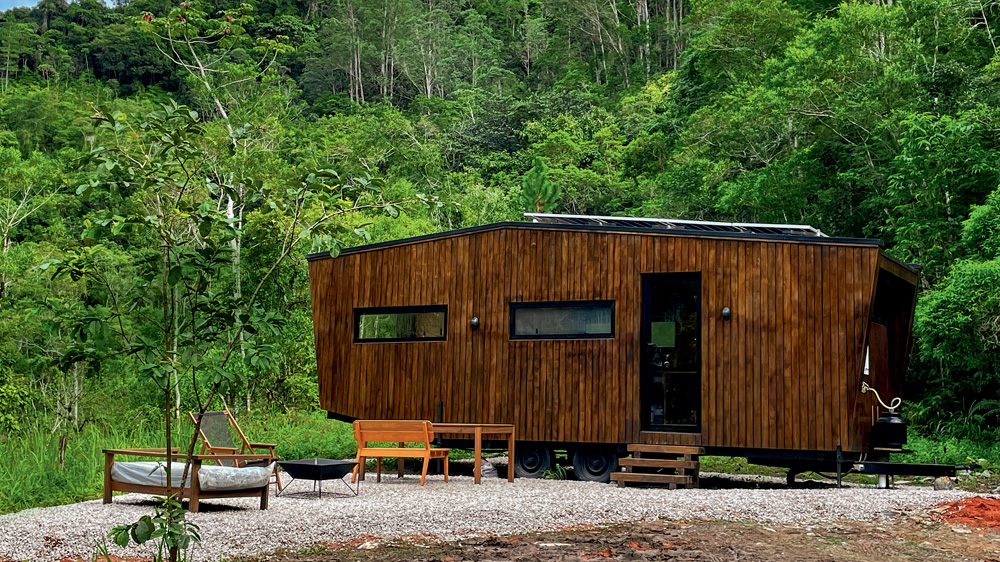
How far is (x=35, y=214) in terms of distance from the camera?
30703mm

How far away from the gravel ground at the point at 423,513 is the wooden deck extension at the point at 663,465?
0.40 meters

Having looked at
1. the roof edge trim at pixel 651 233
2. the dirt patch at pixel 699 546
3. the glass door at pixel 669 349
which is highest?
the roof edge trim at pixel 651 233

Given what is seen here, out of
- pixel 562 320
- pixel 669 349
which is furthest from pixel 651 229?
pixel 562 320

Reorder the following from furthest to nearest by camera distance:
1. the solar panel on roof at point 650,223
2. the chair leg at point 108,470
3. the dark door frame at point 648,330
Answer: the solar panel on roof at point 650,223, the dark door frame at point 648,330, the chair leg at point 108,470

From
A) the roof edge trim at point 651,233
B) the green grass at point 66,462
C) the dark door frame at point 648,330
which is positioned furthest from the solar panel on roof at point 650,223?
the green grass at point 66,462

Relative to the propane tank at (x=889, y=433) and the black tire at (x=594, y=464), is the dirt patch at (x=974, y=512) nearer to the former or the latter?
the propane tank at (x=889, y=433)

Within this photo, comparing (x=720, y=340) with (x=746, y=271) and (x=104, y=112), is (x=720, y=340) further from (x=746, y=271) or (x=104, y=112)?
(x=104, y=112)

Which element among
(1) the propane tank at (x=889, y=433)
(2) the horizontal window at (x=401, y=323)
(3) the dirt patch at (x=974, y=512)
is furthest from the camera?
(2) the horizontal window at (x=401, y=323)

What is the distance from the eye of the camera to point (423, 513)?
6926 millimetres

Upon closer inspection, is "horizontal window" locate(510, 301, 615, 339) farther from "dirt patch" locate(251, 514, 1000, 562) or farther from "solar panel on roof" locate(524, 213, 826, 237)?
"dirt patch" locate(251, 514, 1000, 562)

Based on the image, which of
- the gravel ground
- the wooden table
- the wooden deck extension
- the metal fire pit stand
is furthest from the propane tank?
the metal fire pit stand

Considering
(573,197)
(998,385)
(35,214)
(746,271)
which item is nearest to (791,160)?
(998,385)

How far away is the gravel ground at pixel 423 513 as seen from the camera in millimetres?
5766

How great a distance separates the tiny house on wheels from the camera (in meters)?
9.45
